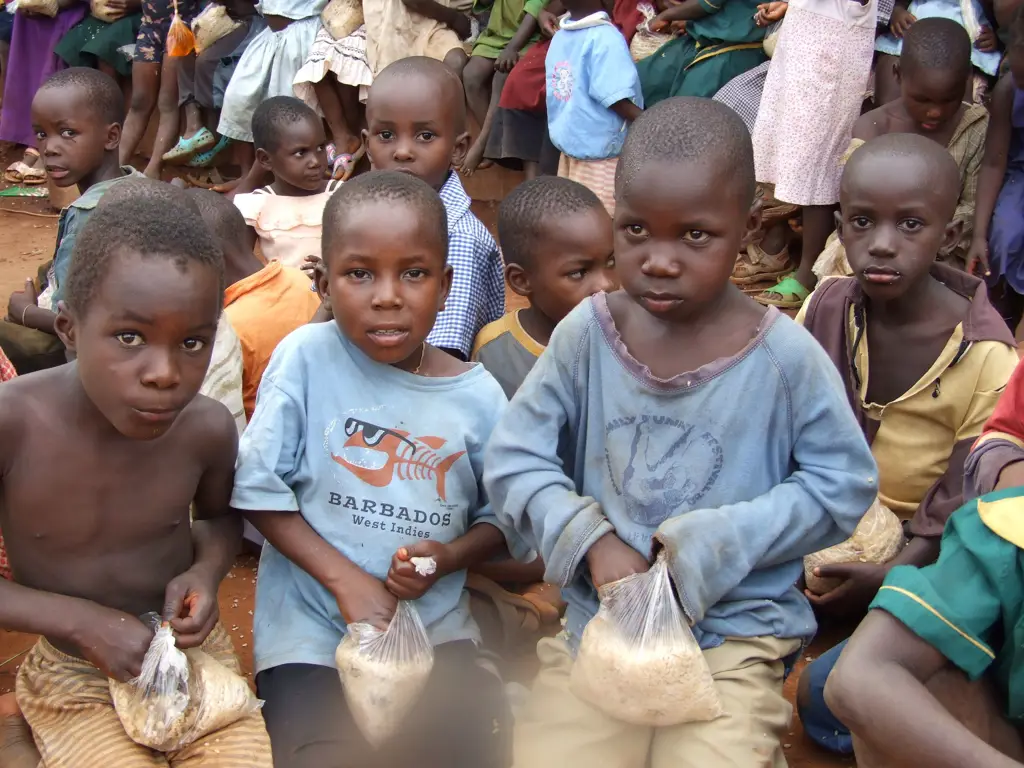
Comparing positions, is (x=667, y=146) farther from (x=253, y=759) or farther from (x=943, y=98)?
(x=943, y=98)

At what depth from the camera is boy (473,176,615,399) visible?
3295 millimetres

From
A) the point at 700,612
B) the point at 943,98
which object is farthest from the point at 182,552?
the point at 943,98

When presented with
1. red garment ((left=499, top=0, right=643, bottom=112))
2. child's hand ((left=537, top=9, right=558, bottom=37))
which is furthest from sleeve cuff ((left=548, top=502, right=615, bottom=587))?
child's hand ((left=537, top=9, right=558, bottom=37))

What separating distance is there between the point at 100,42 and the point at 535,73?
3892 millimetres

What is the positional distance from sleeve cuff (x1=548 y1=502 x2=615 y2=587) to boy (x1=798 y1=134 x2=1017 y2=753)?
3.93 feet

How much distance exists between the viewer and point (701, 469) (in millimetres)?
2256

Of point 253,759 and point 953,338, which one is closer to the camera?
point 253,759

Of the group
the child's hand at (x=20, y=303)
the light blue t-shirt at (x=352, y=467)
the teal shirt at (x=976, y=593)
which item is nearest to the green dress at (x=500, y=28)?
the child's hand at (x=20, y=303)

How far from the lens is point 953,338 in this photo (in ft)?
10.4

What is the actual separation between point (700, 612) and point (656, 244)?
73 cm

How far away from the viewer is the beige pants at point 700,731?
2.15 metres

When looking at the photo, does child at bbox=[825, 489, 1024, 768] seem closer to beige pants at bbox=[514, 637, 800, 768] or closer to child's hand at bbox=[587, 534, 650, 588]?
beige pants at bbox=[514, 637, 800, 768]

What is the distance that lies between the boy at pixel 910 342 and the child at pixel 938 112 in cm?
145

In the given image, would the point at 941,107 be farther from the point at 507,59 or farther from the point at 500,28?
the point at 500,28
